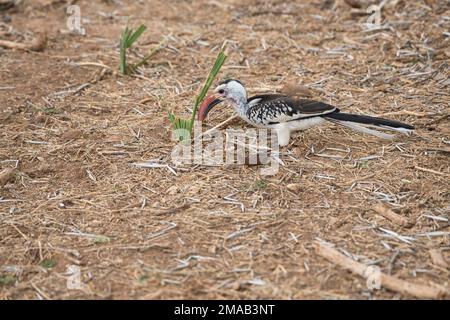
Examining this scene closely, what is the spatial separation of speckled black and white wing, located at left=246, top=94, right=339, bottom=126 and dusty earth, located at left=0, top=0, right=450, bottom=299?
267 mm

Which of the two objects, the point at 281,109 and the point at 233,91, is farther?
the point at 233,91

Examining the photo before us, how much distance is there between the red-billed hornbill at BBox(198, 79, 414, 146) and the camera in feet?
16.3

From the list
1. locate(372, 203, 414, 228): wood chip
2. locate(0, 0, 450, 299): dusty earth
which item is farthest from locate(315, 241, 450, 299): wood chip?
locate(372, 203, 414, 228): wood chip

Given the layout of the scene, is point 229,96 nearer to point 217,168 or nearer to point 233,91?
point 233,91

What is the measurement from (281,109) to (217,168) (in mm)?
706

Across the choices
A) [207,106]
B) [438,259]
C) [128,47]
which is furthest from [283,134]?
[128,47]

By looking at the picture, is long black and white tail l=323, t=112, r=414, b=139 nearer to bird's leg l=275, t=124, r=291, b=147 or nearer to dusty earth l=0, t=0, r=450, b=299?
dusty earth l=0, t=0, r=450, b=299

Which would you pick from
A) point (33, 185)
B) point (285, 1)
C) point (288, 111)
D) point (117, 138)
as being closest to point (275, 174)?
point (288, 111)

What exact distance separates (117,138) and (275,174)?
4.46 ft

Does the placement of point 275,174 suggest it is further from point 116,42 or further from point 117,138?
point 116,42

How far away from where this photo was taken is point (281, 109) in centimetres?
511

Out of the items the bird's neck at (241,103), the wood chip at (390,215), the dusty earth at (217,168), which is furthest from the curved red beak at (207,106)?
the wood chip at (390,215)

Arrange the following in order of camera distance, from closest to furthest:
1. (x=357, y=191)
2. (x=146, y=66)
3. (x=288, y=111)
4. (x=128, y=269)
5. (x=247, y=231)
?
1. (x=128, y=269)
2. (x=247, y=231)
3. (x=357, y=191)
4. (x=288, y=111)
5. (x=146, y=66)

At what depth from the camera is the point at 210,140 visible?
526 centimetres
